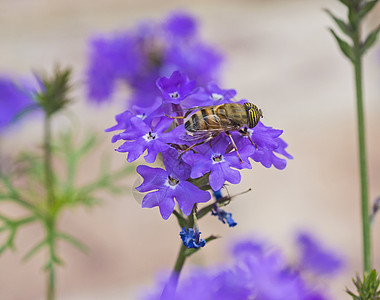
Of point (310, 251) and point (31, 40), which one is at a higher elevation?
point (31, 40)

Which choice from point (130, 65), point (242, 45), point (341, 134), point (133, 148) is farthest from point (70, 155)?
point (242, 45)

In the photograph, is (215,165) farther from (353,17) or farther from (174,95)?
(353,17)

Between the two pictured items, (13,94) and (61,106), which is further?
(13,94)

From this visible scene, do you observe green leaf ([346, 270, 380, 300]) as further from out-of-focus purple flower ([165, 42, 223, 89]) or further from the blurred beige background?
out-of-focus purple flower ([165, 42, 223, 89])

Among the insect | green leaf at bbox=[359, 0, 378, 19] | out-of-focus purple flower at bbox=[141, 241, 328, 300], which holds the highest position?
green leaf at bbox=[359, 0, 378, 19]

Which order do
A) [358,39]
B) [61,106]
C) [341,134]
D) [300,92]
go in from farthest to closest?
[300,92] < [341,134] < [61,106] < [358,39]

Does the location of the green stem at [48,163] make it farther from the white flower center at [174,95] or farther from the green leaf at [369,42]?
the green leaf at [369,42]

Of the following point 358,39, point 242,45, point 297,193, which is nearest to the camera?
point 358,39

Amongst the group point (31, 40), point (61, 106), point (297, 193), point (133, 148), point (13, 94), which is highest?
point (31, 40)

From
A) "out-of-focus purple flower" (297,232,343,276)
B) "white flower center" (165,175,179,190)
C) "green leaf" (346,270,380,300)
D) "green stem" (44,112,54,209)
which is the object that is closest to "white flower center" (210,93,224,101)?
"white flower center" (165,175,179,190)

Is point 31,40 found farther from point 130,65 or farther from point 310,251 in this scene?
point 310,251
